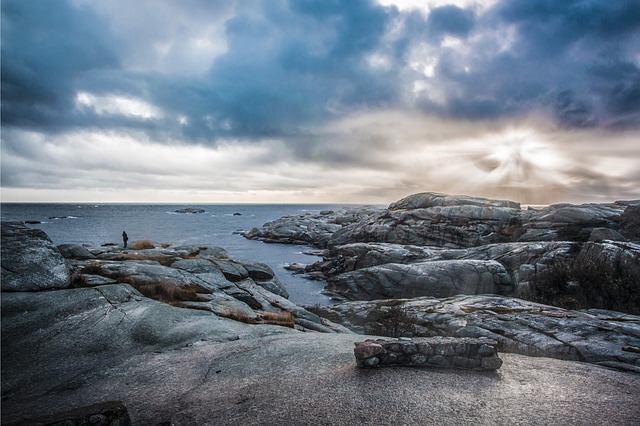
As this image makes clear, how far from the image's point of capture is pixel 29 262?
16.1m

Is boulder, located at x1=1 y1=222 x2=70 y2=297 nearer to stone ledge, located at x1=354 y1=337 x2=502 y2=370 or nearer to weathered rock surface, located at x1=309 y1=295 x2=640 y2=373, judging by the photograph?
stone ledge, located at x1=354 y1=337 x2=502 y2=370

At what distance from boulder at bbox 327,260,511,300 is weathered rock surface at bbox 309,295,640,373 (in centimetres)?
796

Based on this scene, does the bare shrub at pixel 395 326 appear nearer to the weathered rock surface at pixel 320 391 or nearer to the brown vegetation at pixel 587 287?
the weathered rock surface at pixel 320 391

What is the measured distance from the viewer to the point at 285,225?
98312mm

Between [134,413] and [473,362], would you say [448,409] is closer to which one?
[473,362]

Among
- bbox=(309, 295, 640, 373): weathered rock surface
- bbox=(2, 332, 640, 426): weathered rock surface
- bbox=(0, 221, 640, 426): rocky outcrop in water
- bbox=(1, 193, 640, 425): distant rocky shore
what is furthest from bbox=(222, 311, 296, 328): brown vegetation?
bbox=(2, 332, 640, 426): weathered rock surface

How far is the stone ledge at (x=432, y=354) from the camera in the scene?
9.81 metres

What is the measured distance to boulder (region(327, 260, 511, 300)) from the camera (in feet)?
105

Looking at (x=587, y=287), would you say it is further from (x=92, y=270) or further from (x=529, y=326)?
(x=92, y=270)

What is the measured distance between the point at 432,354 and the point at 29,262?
19.7 m

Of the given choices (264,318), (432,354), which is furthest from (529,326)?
(264,318)

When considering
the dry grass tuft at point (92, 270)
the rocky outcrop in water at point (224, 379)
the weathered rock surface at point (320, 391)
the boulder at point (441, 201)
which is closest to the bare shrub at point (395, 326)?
the rocky outcrop in water at point (224, 379)

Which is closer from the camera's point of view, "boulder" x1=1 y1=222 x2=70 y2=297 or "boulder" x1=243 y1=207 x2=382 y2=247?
"boulder" x1=1 y1=222 x2=70 y2=297

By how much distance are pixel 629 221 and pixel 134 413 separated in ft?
193
